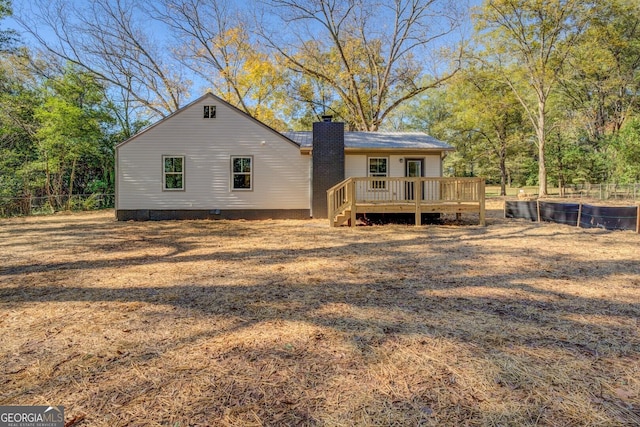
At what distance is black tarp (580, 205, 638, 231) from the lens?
852 cm

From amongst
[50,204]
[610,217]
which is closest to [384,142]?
[610,217]

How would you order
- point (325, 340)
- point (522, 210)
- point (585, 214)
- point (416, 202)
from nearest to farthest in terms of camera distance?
1. point (325, 340)
2. point (585, 214)
3. point (416, 202)
4. point (522, 210)

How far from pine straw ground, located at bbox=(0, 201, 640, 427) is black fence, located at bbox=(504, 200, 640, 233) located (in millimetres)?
3681

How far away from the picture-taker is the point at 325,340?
107 inches

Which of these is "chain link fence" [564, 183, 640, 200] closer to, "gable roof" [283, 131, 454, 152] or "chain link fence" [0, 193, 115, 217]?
"gable roof" [283, 131, 454, 152]

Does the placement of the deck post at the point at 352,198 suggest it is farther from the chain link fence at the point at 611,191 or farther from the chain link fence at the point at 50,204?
the chain link fence at the point at 611,191

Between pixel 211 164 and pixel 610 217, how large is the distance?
12.3m

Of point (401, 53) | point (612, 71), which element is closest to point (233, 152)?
point (401, 53)

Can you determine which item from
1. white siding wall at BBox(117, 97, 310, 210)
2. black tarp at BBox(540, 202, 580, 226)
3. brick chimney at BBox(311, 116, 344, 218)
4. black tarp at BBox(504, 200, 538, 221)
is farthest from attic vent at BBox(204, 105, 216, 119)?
black tarp at BBox(540, 202, 580, 226)

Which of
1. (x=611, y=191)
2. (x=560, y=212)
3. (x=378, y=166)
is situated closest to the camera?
(x=560, y=212)

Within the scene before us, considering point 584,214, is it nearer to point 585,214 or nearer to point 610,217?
point 585,214

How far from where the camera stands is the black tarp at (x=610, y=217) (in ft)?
27.9

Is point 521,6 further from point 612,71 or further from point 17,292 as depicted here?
A: point 17,292

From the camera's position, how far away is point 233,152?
12750 mm
